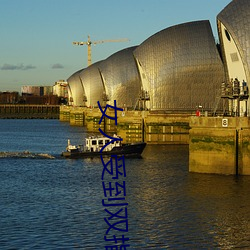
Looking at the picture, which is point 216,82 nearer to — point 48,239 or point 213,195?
point 213,195

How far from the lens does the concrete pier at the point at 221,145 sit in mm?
46969

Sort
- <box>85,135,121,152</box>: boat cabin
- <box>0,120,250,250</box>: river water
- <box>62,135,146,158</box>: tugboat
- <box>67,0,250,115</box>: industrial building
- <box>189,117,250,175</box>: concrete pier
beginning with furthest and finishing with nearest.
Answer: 1. <box>67,0,250,115</box>: industrial building
2. <box>85,135,121,152</box>: boat cabin
3. <box>62,135,146,158</box>: tugboat
4. <box>189,117,250,175</box>: concrete pier
5. <box>0,120,250,250</box>: river water

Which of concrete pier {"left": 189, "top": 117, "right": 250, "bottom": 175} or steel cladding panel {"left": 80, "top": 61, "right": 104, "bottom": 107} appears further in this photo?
steel cladding panel {"left": 80, "top": 61, "right": 104, "bottom": 107}

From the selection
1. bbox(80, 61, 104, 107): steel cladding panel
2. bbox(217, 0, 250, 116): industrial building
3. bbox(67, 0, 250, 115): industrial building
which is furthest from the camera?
bbox(80, 61, 104, 107): steel cladding panel

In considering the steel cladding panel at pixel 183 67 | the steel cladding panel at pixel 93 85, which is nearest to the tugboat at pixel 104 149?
the steel cladding panel at pixel 183 67

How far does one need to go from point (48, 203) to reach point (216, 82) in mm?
48226

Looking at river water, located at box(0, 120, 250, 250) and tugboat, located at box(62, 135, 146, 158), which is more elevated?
tugboat, located at box(62, 135, 146, 158)

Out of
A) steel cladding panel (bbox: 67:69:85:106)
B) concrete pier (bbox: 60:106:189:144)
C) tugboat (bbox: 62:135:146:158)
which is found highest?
steel cladding panel (bbox: 67:69:85:106)

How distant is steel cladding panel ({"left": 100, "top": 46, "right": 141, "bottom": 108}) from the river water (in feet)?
173

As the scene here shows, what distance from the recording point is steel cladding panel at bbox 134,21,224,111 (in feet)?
273

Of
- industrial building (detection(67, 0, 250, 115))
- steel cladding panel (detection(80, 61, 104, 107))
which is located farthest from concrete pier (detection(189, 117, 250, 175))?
steel cladding panel (detection(80, 61, 104, 107))

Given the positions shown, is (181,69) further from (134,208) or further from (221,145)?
(134,208)

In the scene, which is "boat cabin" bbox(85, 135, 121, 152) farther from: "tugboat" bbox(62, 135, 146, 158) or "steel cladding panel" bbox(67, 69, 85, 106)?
"steel cladding panel" bbox(67, 69, 85, 106)

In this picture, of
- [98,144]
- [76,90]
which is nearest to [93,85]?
[76,90]
